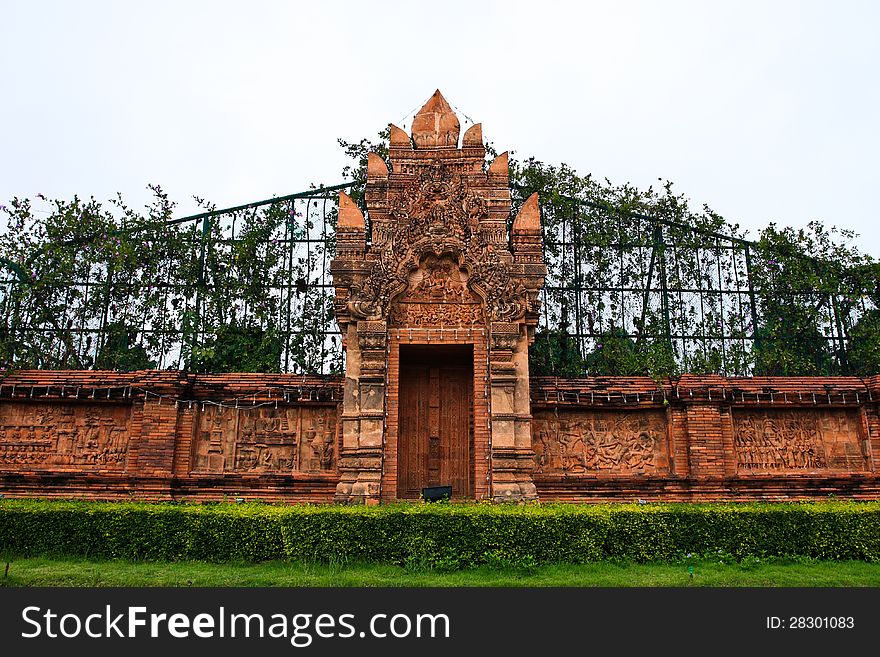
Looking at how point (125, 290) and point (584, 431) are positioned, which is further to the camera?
point (125, 290)

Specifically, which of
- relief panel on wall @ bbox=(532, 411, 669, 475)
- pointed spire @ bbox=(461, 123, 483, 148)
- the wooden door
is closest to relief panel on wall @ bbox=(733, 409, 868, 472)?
relief panel on wall @ bbox=(532, 411, 669, 475)

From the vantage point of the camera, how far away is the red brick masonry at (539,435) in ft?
48.0

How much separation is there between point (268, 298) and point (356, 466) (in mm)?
6507

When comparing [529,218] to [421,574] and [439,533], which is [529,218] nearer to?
[439,533]

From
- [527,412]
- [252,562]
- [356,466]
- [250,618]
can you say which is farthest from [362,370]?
[250,618]

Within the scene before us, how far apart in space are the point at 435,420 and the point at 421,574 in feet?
18.4

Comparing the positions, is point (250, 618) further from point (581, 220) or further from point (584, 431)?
point (581, 220)

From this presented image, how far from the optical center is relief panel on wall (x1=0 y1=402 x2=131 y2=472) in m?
14.9

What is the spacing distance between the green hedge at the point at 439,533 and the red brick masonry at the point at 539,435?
12.6ft

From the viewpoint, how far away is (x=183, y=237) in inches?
717

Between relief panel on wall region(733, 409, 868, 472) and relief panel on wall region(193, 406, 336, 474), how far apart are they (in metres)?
8.37

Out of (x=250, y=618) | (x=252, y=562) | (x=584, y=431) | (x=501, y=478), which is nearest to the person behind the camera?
(x=250, y=618)

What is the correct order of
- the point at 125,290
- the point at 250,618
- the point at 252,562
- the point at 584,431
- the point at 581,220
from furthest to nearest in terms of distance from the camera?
the point at 581,220
the point at 125,290
the point at 584,431
the point at 252,562
the point at 250,618

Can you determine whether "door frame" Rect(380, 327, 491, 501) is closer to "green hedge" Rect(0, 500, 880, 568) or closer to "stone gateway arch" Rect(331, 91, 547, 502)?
"stone gateway arch" Rect(331, 91, 547, 502)
